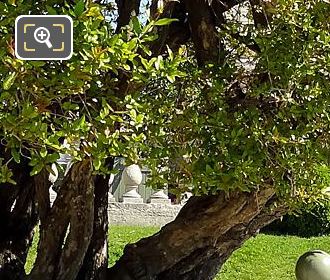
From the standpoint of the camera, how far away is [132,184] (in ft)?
26.4

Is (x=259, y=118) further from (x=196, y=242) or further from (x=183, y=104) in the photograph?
(x=196, y=242)

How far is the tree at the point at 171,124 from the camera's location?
1939 millimetres

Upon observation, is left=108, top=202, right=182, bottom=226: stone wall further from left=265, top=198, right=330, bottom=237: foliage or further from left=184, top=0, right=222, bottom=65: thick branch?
left=184, top=0, right=222, bottom=65: thick branch

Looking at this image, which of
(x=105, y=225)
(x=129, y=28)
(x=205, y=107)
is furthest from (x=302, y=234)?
(x=129, y=28)

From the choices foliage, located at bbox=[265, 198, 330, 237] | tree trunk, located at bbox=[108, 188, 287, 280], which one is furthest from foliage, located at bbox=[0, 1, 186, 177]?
foliage, located at bbox=[265, 198, 330, 237]

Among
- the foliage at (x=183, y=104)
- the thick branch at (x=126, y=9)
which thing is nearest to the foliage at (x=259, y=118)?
the foliage at (x=183, y=104)

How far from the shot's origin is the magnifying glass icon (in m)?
1.68

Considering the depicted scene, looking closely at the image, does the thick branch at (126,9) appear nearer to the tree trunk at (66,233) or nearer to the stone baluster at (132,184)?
the tree trunk at (66,233)

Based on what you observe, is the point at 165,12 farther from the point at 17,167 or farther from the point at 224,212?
the point at 17,167

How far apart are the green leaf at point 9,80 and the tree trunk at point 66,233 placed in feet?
3.61

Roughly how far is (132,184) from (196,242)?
4846 millimetres

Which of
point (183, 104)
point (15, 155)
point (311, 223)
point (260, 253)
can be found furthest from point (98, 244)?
point (311, 223)

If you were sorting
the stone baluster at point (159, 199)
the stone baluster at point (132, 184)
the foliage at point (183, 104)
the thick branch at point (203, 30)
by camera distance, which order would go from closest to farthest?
the foliage at point (183, 104), the thick branch at point (203, 30), the stone baluster at point (132, 184), the stone baluster at point (159, 199)

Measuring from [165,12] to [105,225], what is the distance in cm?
123
